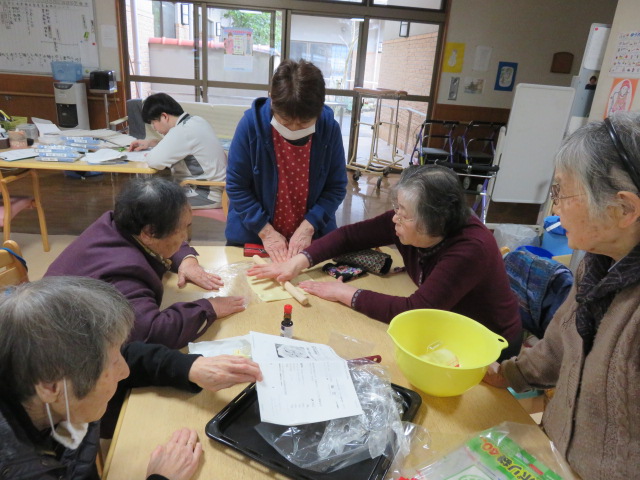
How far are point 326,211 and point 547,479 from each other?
4.15ft

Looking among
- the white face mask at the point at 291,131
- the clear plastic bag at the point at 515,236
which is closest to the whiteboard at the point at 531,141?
the clear plastic bag at the point at 515,236

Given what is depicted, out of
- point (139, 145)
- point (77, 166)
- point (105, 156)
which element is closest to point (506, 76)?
point (139, 145)

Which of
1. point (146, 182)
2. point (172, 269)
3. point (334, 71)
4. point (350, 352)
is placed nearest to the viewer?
point (350, 352)

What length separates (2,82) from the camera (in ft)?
18.7

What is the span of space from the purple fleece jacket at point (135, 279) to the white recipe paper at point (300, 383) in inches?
7.2

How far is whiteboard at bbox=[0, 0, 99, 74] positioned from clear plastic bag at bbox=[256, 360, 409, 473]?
6.24 metres

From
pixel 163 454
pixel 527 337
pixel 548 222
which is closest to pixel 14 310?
pixel 163 454

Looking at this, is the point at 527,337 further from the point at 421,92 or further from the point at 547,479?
the point at 421,92

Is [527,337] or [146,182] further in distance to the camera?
[527,337]

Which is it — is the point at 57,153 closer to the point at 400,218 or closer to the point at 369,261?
the point at 369,261

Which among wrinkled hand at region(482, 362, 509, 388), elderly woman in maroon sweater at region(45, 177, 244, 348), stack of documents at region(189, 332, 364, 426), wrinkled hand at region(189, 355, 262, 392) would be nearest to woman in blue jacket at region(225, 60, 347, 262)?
elderly woman in maroon sweater at region(45, 177, 244, 348)

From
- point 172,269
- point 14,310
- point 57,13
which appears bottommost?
point 172,269

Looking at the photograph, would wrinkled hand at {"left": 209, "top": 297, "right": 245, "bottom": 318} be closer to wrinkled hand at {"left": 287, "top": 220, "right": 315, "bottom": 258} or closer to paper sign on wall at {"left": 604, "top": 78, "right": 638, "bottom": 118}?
wrinkled hand at {"left": 287, "top": 220, "right": 315, "bottom": 258}

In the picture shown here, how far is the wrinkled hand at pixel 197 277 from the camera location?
4.90 feet
